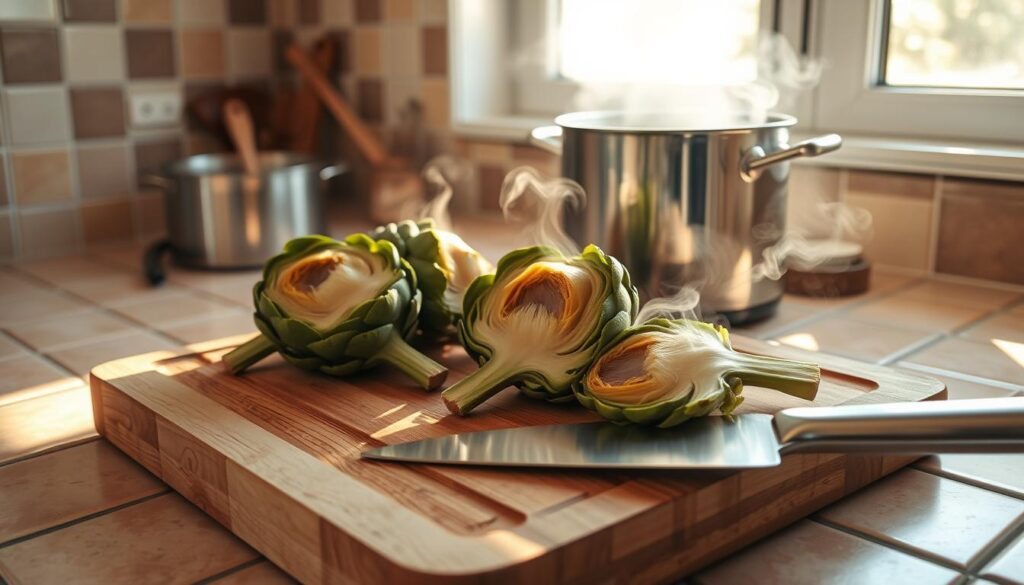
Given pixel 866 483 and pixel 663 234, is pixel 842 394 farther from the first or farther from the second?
pixel 663 234

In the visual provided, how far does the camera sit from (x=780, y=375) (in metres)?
0.67

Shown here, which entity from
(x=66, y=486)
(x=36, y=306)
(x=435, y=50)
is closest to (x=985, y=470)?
(x=66, y=486)

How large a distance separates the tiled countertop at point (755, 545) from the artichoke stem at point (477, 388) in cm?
16

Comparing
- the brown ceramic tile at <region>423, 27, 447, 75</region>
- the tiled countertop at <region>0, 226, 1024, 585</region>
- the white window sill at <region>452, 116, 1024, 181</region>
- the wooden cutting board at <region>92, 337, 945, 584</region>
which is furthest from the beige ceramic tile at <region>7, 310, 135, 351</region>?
the white window sill at <region>452, 116, 1024, 181</region>

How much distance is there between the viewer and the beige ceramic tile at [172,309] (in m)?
1.13

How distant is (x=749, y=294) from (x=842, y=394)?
264 mm

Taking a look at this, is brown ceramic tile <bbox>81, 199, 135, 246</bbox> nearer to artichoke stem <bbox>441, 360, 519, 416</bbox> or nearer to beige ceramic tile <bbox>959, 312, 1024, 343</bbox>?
artichoke stem <bbox>441, 360, 519, 416</bbox>

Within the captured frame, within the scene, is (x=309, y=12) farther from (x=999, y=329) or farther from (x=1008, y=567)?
(x=1008, y=567)

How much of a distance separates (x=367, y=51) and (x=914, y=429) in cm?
140

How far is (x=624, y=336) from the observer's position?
2.20ft

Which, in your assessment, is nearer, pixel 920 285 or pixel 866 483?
pixel 866 483

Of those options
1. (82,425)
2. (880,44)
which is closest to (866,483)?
(82,425)

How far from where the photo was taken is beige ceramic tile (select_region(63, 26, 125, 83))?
1534mm

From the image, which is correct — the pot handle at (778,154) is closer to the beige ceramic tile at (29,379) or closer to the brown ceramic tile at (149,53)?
the beige ceramic tile at (29,379)
